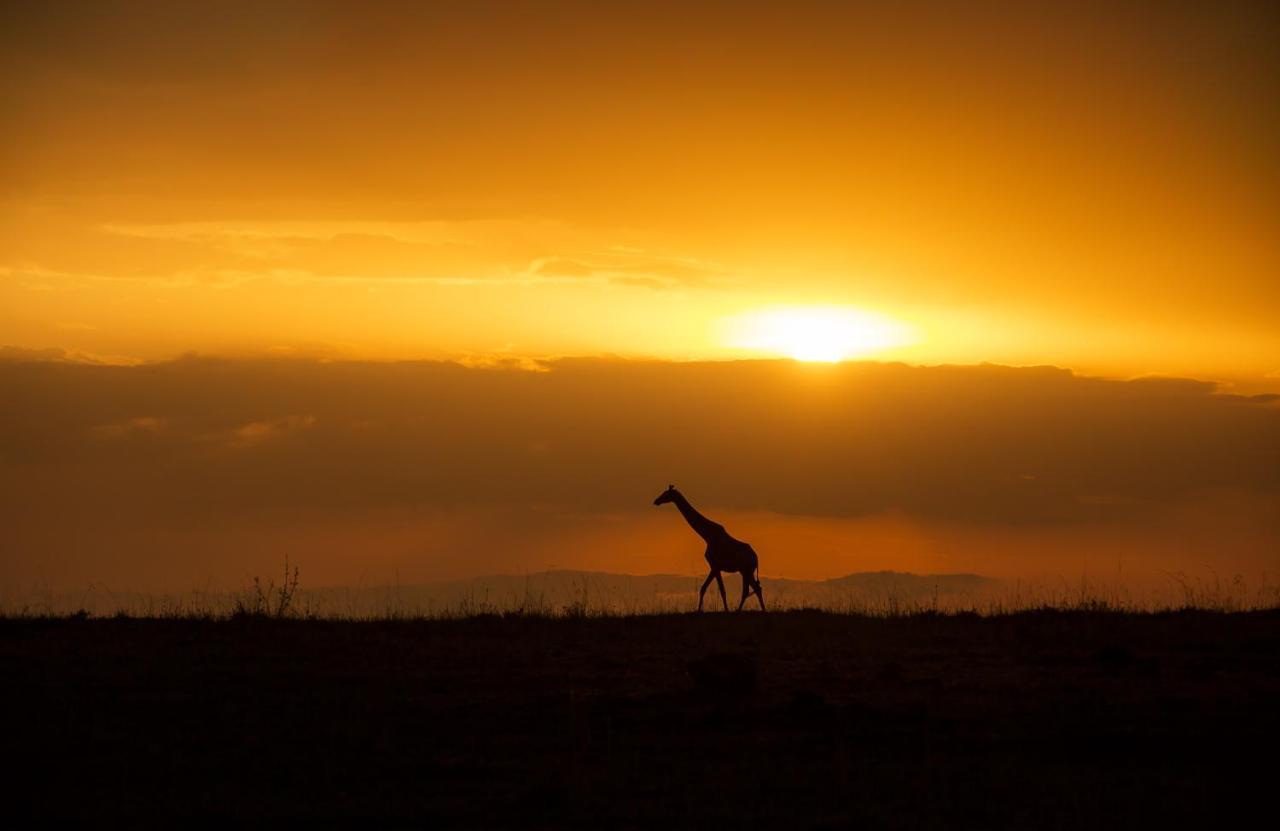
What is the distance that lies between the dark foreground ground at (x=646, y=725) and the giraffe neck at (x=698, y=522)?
5831 millimetres

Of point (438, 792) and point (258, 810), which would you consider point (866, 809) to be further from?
point (258, 810)

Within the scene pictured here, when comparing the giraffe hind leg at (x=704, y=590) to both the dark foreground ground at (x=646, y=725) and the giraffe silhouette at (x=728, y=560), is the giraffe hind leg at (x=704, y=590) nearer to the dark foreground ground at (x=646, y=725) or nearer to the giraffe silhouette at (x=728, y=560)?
the giraffe silhouette at (x=728, y=560)

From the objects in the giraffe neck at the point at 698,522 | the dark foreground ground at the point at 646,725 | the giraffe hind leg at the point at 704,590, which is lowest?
the dark foreground ground at the point at 646,725

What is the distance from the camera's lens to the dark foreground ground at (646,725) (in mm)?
11609

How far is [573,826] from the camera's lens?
36.0 feet

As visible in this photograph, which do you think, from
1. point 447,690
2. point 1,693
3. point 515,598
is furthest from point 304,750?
point 515,598

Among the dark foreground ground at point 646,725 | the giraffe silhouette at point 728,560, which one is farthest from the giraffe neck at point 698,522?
the dark foreground ground at point 646,725

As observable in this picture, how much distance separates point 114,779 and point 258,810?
1956 millimetres

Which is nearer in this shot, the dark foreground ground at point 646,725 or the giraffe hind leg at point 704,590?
the dark foreground ground at point 646,725

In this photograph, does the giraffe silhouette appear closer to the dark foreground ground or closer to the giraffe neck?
the giraffe neck

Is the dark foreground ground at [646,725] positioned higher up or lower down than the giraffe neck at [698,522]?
lower down

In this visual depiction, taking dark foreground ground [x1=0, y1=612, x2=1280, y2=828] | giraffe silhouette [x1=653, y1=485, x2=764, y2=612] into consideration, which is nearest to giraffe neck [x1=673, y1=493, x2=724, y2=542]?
giraffe silhouette [x1=653, y1=485, x2=764, y2=612]

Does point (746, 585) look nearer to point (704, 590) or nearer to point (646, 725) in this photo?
point (704, 590)

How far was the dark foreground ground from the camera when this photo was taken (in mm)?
11609
